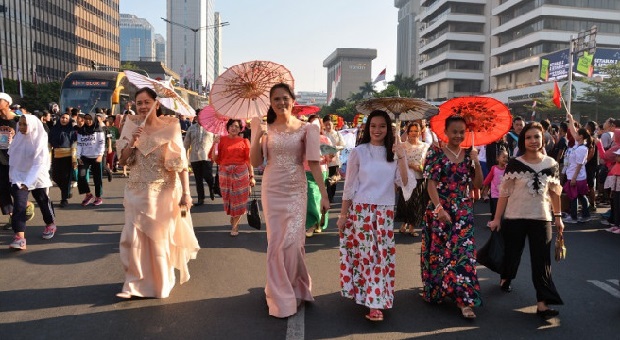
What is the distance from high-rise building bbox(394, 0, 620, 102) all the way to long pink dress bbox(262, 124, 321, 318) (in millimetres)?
52911

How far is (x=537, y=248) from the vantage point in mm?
4781

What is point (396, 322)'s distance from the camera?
178 inches

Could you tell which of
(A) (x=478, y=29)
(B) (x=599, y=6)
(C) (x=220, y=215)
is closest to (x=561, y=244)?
(C) (x=220, y=215)

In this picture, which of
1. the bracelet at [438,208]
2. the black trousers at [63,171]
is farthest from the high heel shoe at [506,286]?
the black trousers at [63,171]

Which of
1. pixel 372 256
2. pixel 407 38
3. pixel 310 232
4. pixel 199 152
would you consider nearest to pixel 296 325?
pixel 372 256

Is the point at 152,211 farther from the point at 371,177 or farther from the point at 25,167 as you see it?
the point at 25,167

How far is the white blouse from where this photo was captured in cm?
459

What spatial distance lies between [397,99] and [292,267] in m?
1.78

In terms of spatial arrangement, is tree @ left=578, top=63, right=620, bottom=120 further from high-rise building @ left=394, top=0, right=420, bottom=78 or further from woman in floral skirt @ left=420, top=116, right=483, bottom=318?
high-rise building @ left=394, top=0, right=420, bottom=78

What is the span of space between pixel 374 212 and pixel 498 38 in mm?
71650

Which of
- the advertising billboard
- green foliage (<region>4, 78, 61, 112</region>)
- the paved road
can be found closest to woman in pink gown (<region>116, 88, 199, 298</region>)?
the paved road

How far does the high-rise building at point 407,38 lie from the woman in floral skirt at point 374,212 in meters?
147

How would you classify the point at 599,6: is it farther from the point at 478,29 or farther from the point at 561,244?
the point at 561,244

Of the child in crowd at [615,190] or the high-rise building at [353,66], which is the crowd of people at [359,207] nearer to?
the child in crowd at [615,190]
